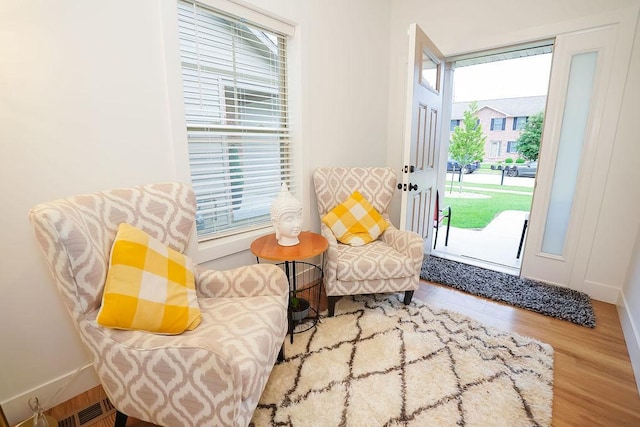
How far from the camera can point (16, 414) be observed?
1.28 meters

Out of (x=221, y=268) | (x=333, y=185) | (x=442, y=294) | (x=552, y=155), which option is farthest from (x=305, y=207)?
(x=552, y=155)

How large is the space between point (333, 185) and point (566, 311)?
1982 mm

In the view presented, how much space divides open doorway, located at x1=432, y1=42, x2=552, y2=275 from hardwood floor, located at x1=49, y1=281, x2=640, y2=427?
0.83m

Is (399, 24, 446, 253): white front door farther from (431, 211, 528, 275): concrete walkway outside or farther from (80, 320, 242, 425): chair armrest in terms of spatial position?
(80, 320, 242, 425): chair armrest

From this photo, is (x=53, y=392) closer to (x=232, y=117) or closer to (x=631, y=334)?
(x=232, y=117)

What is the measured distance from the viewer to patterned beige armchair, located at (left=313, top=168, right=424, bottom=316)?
197 centimetres

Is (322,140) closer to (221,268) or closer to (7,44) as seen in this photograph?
(221,268)

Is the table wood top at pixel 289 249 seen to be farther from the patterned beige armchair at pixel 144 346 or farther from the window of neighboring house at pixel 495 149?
the window of neighboring house at pixel 495 149

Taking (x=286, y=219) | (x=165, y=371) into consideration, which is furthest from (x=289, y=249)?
(x=165, y=371)

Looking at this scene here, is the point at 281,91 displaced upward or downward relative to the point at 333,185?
upward

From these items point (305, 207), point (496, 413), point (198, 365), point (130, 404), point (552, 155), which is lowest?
point (496, 413)

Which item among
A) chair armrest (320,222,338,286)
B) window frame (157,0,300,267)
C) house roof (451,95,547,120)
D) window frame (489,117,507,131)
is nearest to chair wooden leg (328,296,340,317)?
chair armrest (320,222,338,286)

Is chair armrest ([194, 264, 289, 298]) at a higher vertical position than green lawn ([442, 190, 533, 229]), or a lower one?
higher

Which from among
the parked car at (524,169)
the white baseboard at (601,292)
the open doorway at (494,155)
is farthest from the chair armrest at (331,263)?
the parked car at (524,169)
